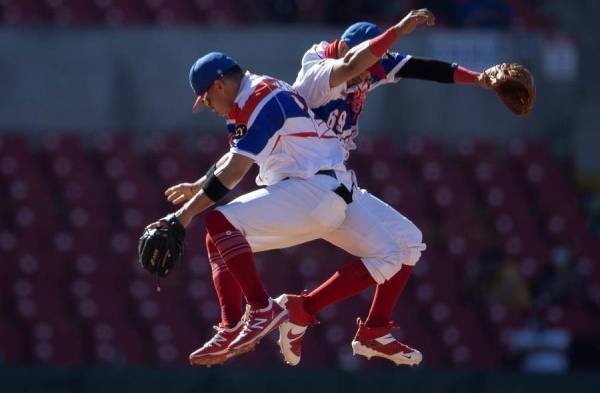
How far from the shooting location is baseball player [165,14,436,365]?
7.50 meters

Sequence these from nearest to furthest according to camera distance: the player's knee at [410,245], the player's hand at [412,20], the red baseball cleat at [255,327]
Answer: the player's hand at [412,20], the red baseball cleat at [255,327], the player's knee at [410,245]

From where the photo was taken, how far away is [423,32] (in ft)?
49.6

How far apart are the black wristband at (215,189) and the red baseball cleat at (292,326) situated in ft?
2.22

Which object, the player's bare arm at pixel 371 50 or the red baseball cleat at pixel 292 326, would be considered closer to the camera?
the player's bare arm at pixel 371 50

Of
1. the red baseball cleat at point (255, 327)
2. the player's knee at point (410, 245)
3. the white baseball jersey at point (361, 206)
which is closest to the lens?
the red baseball cleat at point (255, 327)

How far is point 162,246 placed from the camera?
7508 millimetres

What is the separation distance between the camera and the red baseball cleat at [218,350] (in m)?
7.62

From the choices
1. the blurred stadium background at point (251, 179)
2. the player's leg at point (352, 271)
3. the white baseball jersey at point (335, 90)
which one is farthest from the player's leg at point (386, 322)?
the blurred stadium background at point (251, 179)

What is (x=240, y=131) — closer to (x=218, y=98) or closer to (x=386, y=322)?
(x=218, y=98)

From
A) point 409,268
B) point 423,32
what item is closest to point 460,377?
point 409,268

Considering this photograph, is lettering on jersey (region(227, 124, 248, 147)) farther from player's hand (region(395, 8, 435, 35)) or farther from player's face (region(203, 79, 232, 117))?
player's hand (region(395, 8, 435, 35))

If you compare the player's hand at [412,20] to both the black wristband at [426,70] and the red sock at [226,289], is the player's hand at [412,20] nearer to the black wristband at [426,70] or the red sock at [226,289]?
the black wristband at [426,70]

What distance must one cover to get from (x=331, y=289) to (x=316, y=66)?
3.73ft

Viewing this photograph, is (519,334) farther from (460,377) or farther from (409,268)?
(409,268)
